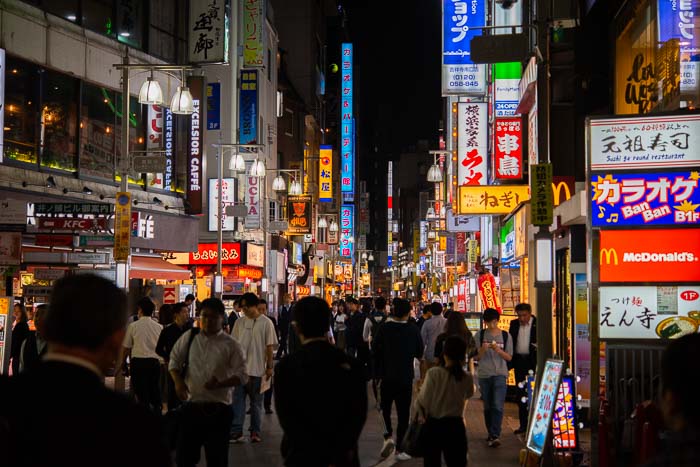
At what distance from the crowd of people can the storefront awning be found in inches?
350

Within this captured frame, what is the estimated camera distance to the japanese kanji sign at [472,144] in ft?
99.8

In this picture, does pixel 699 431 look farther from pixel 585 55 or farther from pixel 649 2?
pixel 585 55

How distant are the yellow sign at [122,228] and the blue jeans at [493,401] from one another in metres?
7.73

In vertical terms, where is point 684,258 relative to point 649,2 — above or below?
below

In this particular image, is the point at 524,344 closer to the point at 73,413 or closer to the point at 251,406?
the point at 251,406

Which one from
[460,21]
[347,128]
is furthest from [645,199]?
[347,128]

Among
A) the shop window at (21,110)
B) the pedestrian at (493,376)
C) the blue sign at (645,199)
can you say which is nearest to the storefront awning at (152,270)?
the shop window at (21,110)

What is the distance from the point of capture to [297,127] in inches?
2704

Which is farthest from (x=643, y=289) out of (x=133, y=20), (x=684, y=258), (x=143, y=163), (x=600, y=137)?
(x=133, y=20)

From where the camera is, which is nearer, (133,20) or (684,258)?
(684,258)

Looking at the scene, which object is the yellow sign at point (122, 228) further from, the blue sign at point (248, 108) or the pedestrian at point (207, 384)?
the blue sign at point (248, 108)

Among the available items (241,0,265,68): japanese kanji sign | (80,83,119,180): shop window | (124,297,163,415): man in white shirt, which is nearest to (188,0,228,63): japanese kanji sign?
(80,83,119,180): shop window

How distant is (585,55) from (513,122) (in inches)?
229

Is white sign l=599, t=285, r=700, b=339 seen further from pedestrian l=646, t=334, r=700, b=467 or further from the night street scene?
pedestrian l=646, t=334, r=700, b=467
